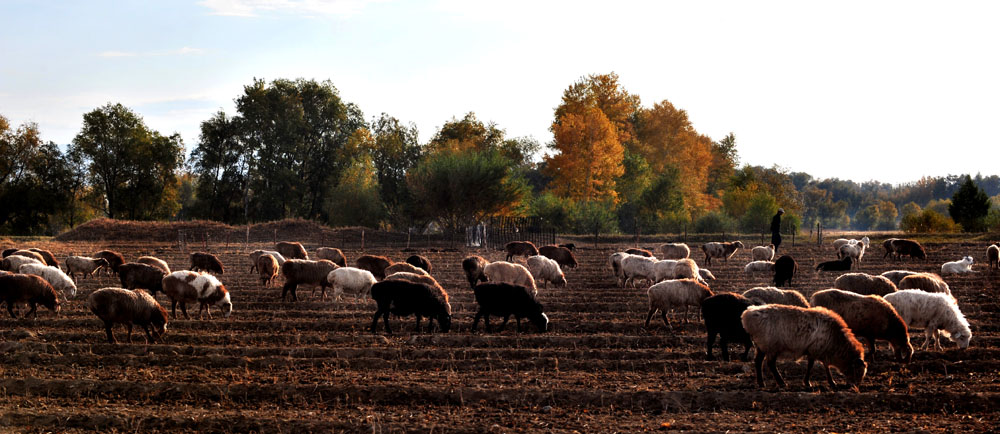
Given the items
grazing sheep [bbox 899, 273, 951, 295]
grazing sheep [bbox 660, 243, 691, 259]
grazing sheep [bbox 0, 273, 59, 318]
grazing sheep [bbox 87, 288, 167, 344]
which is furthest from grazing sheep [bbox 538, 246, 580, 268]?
grazing sheep [bbox 0, 273, 59, 318]

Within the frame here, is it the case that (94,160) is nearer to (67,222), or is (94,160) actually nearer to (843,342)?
(67,222)

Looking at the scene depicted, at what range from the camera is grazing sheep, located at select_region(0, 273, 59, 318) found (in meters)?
16.4

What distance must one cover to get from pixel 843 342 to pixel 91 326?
590 inches

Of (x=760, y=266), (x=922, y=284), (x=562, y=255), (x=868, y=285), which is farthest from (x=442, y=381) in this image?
(x=562, y=255)

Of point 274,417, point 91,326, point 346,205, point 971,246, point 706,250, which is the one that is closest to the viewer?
point 274,417

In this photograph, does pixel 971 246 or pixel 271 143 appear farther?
pixel 271 143

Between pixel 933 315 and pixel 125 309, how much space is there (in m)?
15.2

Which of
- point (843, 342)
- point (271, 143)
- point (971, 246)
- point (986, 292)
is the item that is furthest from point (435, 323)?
point (271, 143)

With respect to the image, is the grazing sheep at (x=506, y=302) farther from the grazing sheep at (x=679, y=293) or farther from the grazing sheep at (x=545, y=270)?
the grazing sheep at (x=545, y=270)

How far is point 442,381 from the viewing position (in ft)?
37.9

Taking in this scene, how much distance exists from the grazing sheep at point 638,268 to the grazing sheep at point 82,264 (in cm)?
1735

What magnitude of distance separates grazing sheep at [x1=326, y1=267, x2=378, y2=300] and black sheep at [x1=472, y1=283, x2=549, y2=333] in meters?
4.60

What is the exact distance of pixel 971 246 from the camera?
36844 millimetres

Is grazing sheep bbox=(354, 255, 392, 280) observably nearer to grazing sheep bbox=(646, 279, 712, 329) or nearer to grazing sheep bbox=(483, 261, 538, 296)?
grazing sheep bbox=(483, 261, 538, 296)
